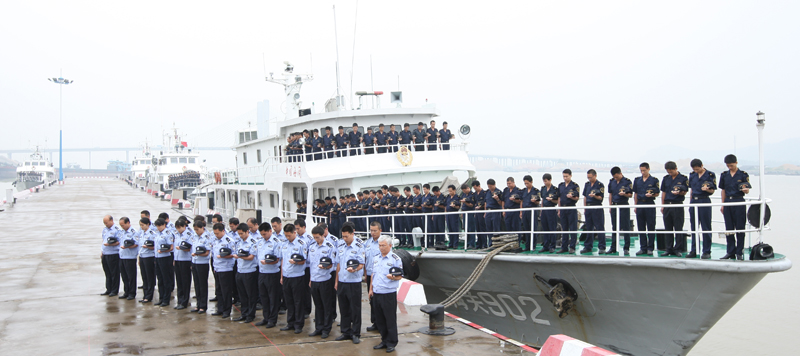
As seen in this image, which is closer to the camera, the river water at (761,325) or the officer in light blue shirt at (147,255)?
the officer in light blue shirt at (147,255)

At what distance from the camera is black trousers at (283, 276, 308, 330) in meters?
7.21

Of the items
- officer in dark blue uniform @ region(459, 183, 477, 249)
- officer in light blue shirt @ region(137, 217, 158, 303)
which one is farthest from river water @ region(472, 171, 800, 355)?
officer in light blue shirt @ region(137, 217, 158, 303)

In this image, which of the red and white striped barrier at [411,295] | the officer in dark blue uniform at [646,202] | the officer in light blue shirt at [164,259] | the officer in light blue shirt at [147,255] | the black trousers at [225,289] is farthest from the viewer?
the officer in light blue shirt at [147,255]

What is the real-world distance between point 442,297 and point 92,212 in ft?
94.2

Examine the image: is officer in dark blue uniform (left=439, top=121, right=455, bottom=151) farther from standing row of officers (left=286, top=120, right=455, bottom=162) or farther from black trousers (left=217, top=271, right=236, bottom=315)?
black trousers (left=217, top=271, right=236, bottom=315)

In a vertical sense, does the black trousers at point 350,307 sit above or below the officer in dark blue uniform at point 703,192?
below

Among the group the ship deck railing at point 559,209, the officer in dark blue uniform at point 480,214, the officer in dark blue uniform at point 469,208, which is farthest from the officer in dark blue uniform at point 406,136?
the officer in dark blue uniform at point 480,214

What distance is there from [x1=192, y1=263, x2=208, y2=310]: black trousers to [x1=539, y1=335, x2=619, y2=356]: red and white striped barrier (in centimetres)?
523

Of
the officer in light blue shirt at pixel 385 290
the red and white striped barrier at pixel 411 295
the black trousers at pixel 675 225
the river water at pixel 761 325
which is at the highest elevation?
the black trousers at pixel 675 225

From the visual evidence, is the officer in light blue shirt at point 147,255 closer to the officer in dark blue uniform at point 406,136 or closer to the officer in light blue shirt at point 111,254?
the officer in light blue shirt at point 111,254

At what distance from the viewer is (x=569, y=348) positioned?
210 inches

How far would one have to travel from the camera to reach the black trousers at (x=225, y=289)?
814cm

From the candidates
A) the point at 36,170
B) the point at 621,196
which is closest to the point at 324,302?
the point at 621,196

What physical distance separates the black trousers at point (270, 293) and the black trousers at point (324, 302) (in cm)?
74
